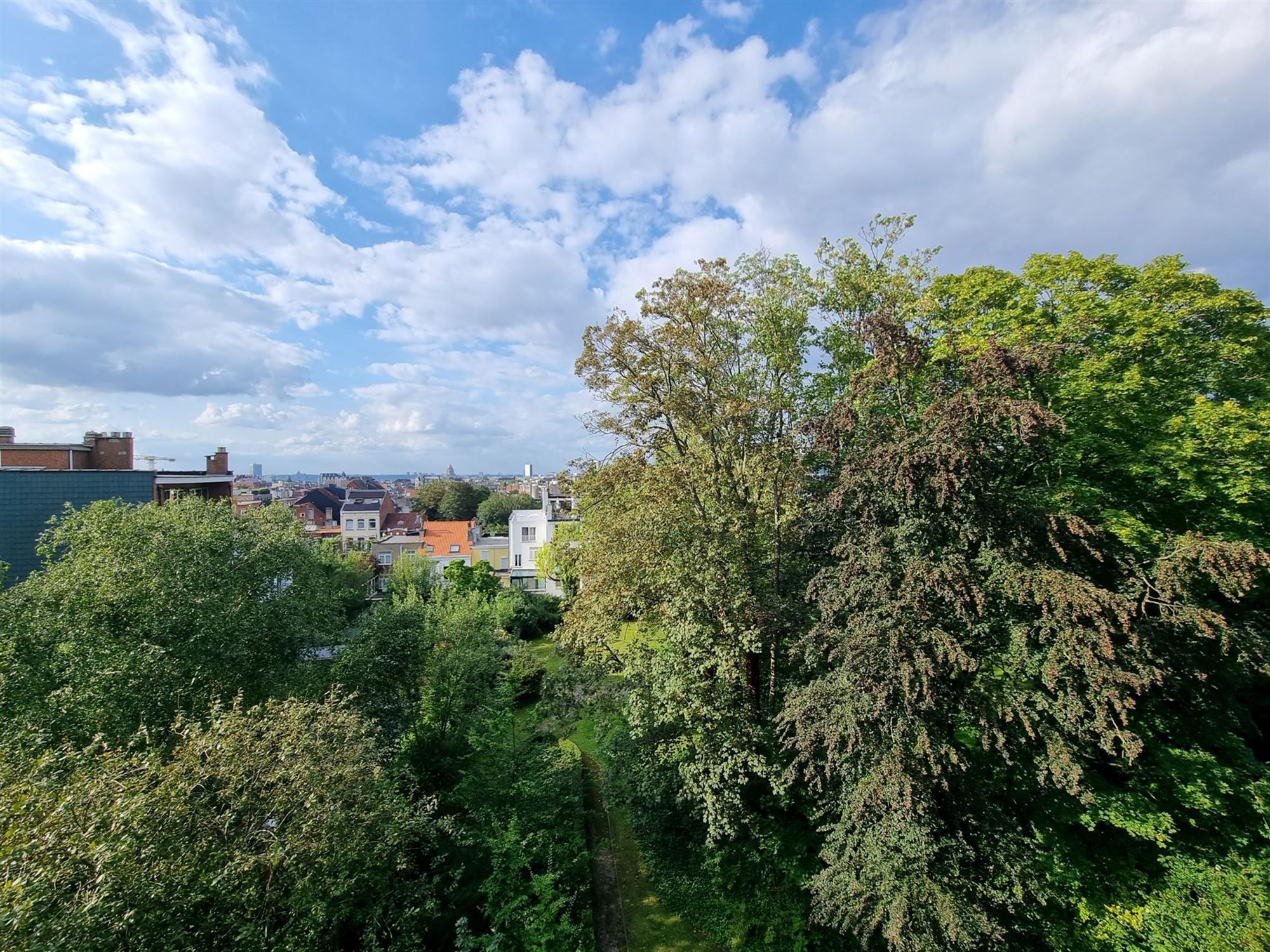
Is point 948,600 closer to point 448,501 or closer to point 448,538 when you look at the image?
point 448,538

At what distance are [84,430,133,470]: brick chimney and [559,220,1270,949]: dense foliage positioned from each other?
25.2m

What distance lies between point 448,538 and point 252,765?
147ft

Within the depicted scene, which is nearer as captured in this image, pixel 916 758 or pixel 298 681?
pixel 916 758

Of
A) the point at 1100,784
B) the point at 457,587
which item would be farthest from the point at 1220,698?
the point at 457,587

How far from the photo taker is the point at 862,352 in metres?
13.0

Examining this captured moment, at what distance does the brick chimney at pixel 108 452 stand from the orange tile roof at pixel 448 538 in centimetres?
2481

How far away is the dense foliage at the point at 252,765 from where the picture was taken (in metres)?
5.50

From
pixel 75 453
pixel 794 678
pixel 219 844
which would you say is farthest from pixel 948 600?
pixel 75 453

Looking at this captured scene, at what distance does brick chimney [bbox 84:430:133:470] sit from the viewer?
24.3 metres

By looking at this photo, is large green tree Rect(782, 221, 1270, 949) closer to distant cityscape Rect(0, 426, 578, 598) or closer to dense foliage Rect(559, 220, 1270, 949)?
dense foliage Rect(559, 220, 1270, 949)

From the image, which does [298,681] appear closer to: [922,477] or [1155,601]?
[922,477]

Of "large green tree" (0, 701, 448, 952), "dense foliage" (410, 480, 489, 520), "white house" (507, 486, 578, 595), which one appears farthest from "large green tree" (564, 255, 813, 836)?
"dense foliage" (410, 480, 489, 520)

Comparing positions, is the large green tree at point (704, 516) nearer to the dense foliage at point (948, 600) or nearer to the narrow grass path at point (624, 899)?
the dense foliage at point (948, 600)

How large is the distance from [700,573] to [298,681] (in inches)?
415
